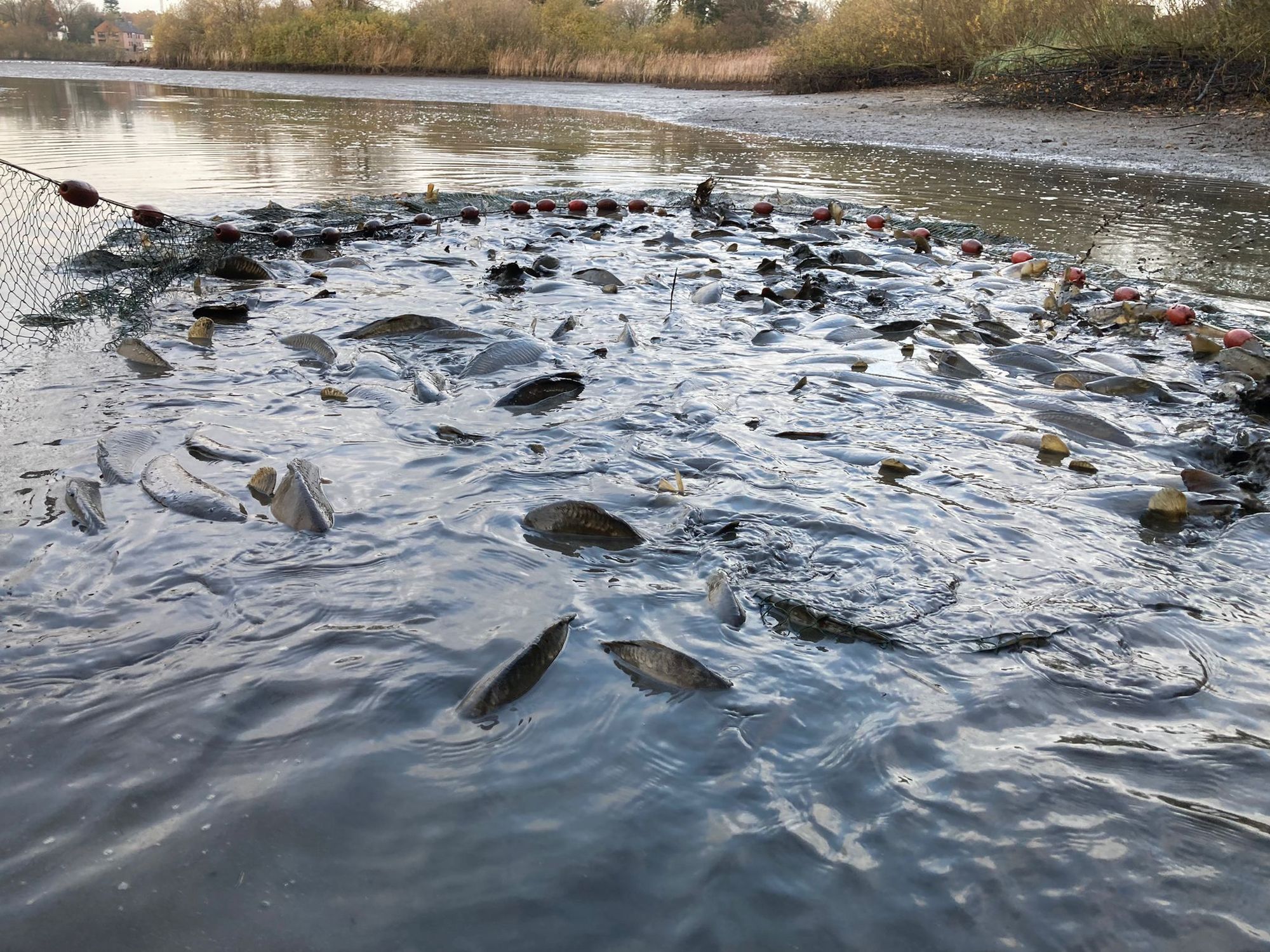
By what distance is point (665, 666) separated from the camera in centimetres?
216

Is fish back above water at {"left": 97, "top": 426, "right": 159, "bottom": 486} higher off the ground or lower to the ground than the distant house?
lower

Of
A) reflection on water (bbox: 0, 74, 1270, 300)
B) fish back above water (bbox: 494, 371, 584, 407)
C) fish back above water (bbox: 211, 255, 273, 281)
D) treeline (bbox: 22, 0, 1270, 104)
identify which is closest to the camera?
fish back above water (bbox: 494, 371, 584, 407)

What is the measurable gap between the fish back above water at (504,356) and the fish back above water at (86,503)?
175 cm

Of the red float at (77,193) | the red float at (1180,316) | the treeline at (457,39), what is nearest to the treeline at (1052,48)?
the treeline at (457,39)

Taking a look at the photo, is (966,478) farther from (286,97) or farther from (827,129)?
(286,97)

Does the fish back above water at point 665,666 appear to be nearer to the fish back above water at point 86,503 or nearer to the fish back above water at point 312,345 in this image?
the fish back above water at point 86,503

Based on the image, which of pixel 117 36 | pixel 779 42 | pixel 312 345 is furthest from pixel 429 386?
pixel 117 36

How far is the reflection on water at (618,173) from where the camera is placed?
8.20 meters

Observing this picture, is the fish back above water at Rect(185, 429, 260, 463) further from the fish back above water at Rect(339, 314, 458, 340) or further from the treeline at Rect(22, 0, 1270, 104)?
the treeline at Rect(22, 0, 1270, 104)

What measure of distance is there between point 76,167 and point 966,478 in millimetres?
10924

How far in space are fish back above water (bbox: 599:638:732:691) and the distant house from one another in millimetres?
97633

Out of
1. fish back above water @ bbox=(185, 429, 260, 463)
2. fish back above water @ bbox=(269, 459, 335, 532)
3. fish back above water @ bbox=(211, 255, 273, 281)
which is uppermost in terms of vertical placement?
fish back above water @ bbox=(211, 255, 273, 281)

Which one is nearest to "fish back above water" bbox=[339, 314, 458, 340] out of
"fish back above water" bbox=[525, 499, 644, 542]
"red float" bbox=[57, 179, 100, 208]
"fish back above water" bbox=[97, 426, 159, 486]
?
"red float" bbox=[57, 179, 100, 208]

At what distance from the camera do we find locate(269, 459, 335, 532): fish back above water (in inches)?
109
